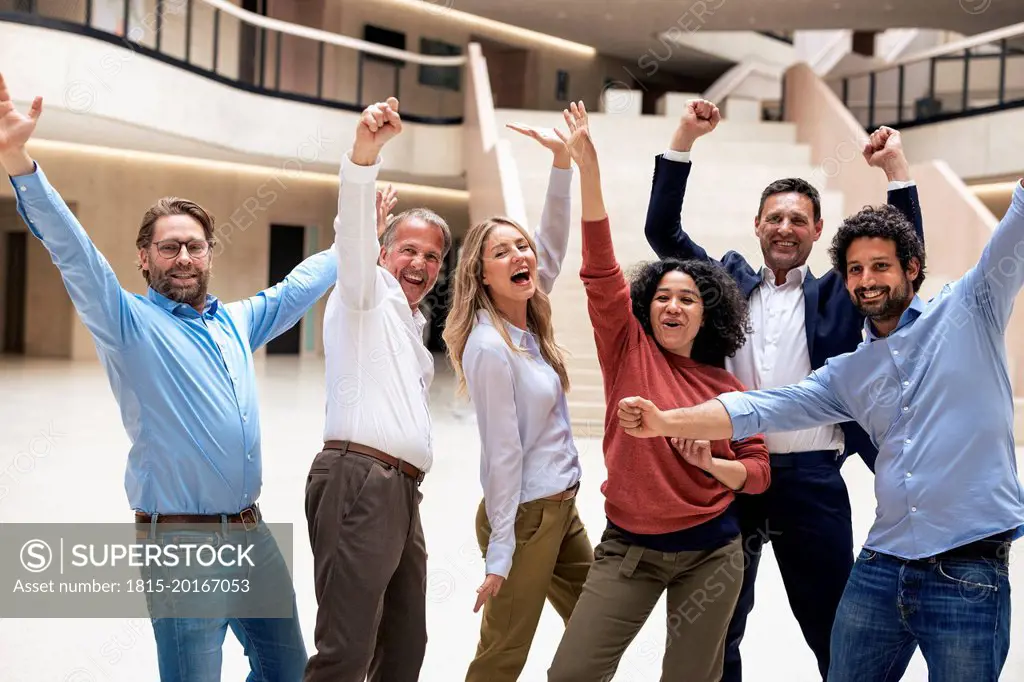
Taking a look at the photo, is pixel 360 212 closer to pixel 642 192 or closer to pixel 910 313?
pixel 910 313

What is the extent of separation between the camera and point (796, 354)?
3.13m

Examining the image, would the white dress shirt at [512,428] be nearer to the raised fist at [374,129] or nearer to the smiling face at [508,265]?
the smiling face at [508,265]

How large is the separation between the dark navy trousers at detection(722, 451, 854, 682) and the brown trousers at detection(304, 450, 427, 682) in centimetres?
111

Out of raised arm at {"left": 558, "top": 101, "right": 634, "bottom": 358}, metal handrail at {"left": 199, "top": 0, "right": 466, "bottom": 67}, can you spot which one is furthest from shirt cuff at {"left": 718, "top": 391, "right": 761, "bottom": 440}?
metal handrail at {"left": 199, "top": 0, "right": 466, "bottom": 67}

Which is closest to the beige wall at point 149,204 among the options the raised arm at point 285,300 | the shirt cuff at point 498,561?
the raised arm at point 285,300

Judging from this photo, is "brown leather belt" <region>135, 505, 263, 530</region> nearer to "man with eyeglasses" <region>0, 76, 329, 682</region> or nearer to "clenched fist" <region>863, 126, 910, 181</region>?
"man with eyeglasses" <region>0, 76, 329, 682</region>

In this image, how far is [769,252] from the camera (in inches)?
127

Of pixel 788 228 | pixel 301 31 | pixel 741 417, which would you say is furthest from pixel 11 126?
pixel 301 31

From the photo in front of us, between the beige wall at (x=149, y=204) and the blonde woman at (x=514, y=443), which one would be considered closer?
the blonde woman at (x=514, y=443)

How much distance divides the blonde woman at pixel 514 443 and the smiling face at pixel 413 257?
0.17 metres

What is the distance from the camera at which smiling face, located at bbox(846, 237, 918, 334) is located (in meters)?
2.46

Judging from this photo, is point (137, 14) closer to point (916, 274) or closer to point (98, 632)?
point (98, 632)

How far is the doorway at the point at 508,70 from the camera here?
72.5ft

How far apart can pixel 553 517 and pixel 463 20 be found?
1956cm
